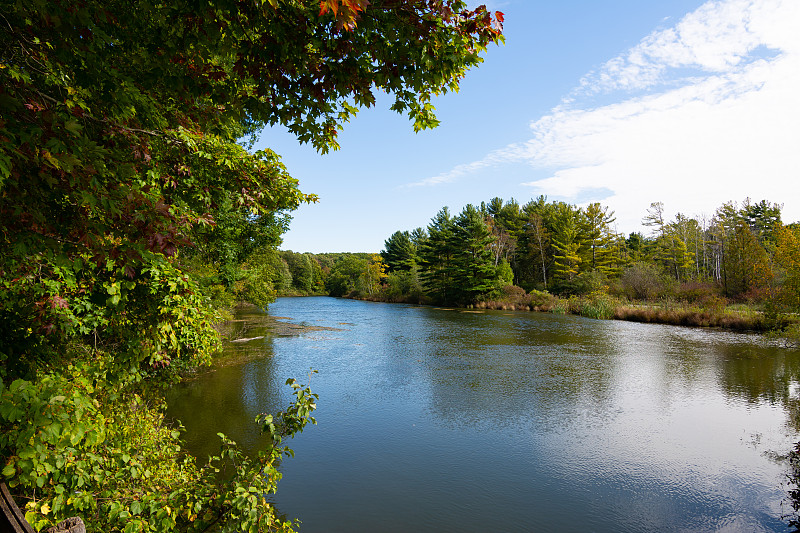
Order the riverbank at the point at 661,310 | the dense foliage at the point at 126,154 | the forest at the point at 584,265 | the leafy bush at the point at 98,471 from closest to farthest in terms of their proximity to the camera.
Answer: the dense foliage at the point at 126,154
the leafy bush at the point at 98,471
the riverbank at the point at 661,310
the forest at the point at 584,265

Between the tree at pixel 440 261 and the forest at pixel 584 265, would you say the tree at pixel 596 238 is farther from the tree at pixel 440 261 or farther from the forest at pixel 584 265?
the tree at pixel 440 261

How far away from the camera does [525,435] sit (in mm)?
7836

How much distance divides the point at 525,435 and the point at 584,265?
129 ft

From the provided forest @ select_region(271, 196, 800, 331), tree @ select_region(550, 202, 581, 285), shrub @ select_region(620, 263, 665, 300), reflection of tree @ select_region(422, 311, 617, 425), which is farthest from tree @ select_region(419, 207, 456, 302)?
reflection of tree @ select_region(422, 311, 617, 425)

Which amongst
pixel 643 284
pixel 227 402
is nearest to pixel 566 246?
pixel 643 284

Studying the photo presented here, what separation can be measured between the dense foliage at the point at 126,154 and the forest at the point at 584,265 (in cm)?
2381

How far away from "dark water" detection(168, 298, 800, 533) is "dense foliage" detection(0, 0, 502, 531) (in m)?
2.90

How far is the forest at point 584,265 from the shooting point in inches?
1049

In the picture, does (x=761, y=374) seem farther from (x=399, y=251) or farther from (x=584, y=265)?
(x=399, y=251)

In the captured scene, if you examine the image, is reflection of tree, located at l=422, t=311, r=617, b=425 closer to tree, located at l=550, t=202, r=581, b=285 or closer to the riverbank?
the riverbank

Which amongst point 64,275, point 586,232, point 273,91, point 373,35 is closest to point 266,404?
point 64,275

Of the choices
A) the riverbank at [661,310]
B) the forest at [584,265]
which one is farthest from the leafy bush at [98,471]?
the forest at [584,265]

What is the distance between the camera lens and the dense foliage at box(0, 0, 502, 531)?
6.93 ft

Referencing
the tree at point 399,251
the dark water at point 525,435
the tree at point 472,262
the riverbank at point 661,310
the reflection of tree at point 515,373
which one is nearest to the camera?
the dark water at point 525,435
